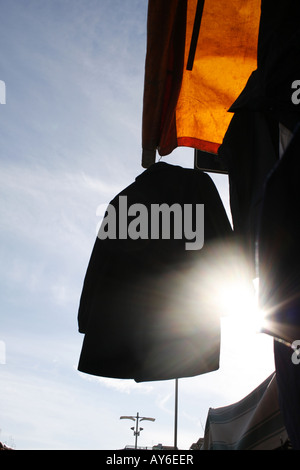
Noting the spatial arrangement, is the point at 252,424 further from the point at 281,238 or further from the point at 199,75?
the point at 281,238

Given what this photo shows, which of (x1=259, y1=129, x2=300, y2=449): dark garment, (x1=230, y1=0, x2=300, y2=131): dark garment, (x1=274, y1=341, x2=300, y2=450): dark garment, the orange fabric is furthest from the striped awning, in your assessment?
(x1=230, y1=0, x2=300, y2=131): dark garment

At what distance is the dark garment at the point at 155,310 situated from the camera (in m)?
1.82

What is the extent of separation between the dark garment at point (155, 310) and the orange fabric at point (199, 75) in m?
0.84

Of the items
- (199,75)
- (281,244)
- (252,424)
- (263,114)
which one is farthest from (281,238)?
(252,424)

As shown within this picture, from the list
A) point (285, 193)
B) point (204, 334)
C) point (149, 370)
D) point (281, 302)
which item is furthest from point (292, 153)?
point (149, 370)

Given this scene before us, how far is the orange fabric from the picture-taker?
2.60 m

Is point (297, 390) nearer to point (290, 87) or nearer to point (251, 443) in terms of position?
point (290, 87)

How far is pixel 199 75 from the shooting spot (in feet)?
9.12

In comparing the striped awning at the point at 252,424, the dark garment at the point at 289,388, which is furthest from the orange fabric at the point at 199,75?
the striped awning at the point at 252,424

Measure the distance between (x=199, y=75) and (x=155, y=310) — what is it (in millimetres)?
1851

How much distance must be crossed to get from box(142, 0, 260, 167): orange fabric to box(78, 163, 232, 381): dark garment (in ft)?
2.76

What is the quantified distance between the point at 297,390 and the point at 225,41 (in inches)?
93.1

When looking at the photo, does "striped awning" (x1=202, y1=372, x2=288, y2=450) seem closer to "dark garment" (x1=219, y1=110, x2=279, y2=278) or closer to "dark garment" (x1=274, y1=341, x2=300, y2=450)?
"dark garment" (x1=274, y1=341, x2=300, y2=450)

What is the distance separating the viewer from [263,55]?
5.44 ft
